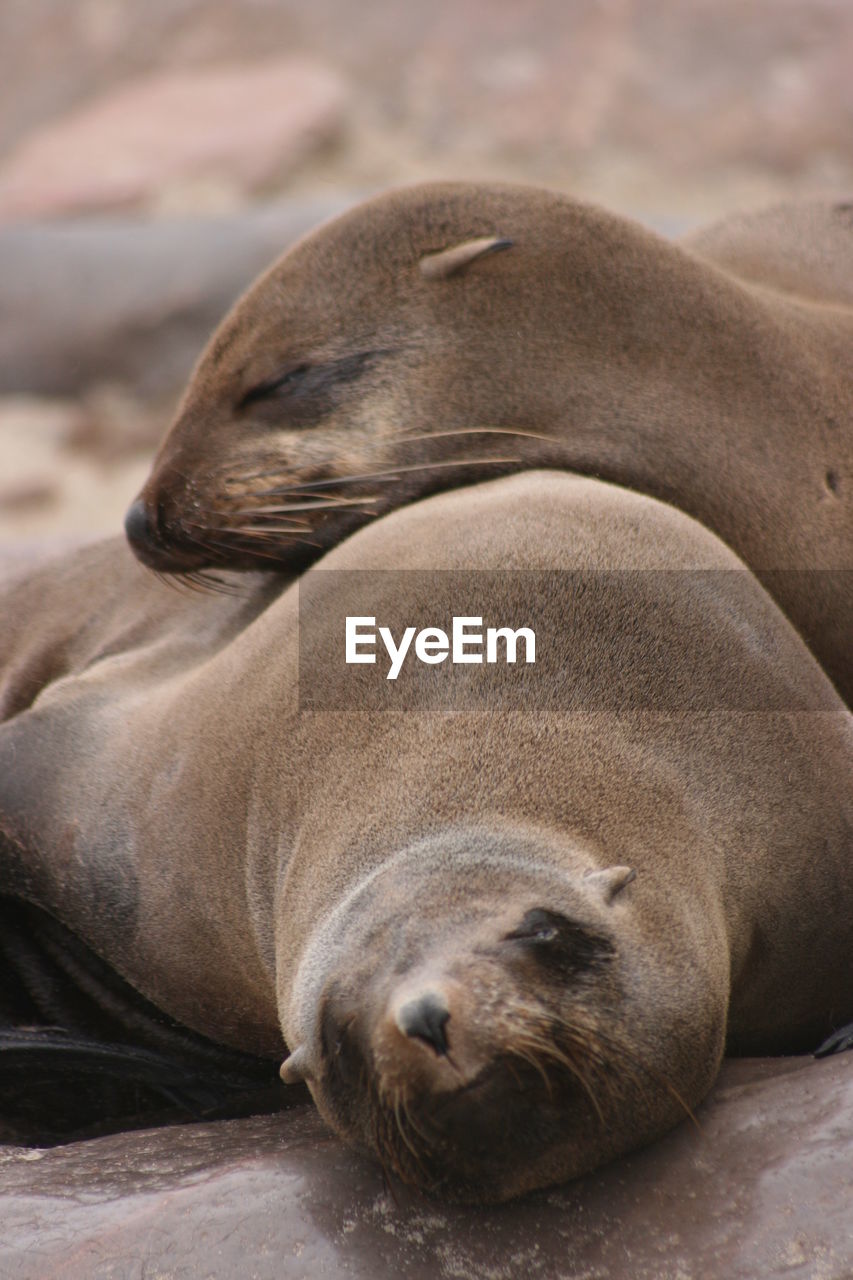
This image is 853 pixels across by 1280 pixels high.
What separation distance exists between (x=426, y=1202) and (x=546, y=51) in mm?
11561

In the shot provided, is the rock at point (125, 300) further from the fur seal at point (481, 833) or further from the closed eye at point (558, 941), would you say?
the closed eye at point (558, 941)

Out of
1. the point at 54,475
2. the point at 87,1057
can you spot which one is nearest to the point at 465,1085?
the point at 87,1057

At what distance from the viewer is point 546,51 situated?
12.9 m

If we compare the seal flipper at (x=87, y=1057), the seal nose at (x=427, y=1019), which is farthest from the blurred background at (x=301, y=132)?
the seal nose at (x=427, y=1019)

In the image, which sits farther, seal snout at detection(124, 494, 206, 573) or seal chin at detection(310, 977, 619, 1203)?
seal snout at detection(124, 494, 206, 573)

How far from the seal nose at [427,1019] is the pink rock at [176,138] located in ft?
34.0

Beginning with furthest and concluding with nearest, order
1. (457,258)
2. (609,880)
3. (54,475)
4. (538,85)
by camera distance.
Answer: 1. (538,85)
2. (54,475)
3. (457,258)
4. (609,880)

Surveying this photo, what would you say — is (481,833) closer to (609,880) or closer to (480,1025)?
(609,880)

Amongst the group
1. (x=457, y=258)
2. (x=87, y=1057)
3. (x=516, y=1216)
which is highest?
(x=457, y=258)

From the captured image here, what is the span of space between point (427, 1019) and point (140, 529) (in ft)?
6.62

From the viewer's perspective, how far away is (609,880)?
2.35 meters

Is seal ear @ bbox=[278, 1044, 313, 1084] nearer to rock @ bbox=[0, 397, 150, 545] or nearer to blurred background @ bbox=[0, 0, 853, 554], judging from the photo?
rock @ bbox=[0, 397, 150, 545]

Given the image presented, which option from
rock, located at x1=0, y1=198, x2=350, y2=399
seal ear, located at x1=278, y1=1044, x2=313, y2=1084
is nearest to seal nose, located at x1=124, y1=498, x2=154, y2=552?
seal ear, located at x1=278, y1=1044, x2=313, y2=1084

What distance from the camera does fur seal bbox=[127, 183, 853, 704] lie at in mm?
3729
